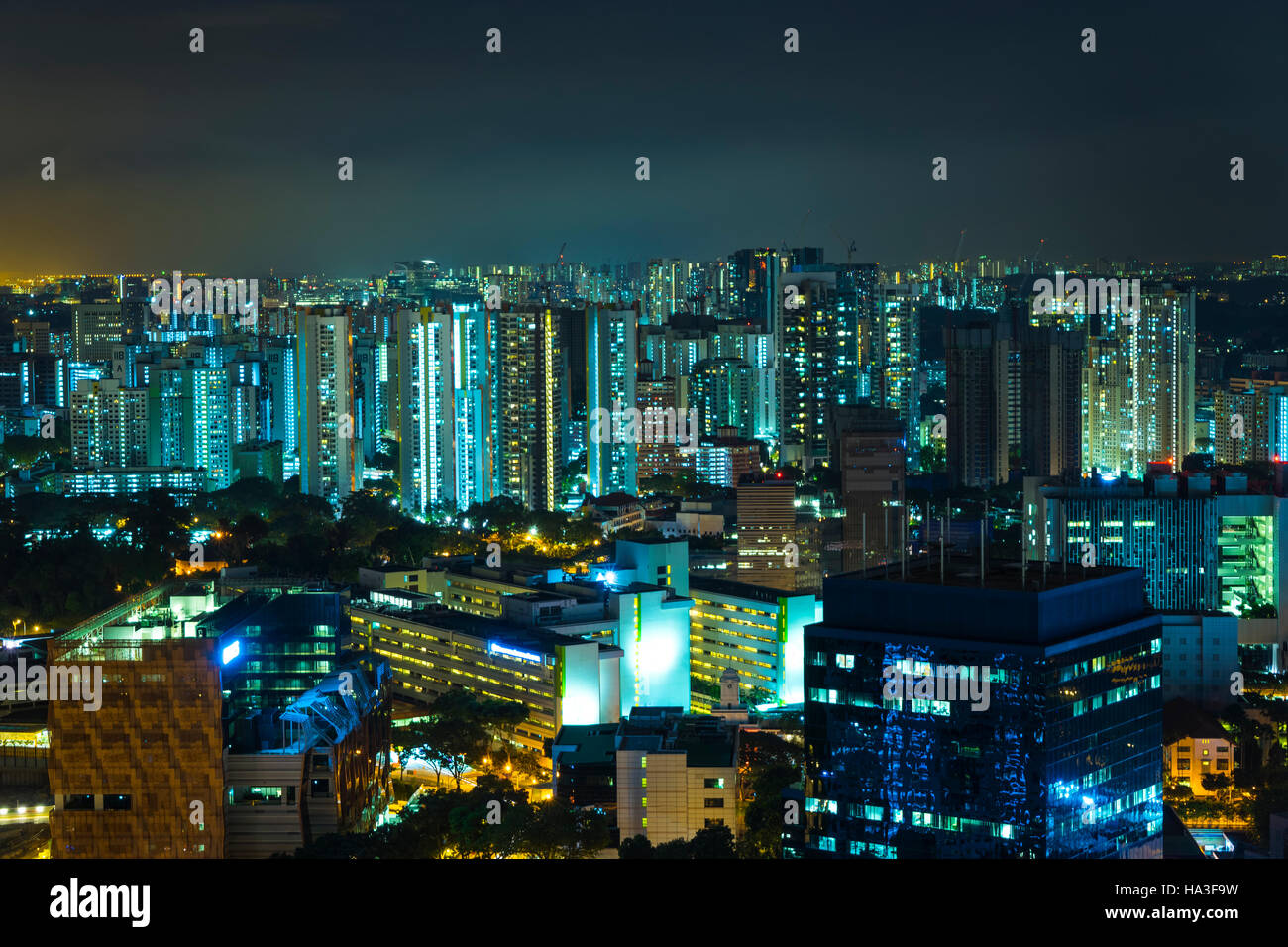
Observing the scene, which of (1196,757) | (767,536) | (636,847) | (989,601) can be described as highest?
(989,601)

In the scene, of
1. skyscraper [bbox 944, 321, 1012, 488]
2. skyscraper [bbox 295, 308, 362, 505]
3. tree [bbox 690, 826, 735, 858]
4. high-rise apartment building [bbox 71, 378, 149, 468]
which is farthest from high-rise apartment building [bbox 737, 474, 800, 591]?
high-rise apartment building [bbox 71, 378, 149, 468]

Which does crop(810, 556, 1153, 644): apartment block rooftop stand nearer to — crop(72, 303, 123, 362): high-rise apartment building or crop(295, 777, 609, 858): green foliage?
crop(295, 777, 609, 858): green foliage

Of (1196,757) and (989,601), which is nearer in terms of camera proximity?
(989,601)

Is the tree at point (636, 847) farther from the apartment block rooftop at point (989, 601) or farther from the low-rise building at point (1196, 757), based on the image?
the low-rise building at point (1196, 757)

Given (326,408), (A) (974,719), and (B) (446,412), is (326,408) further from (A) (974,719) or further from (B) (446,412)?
(A) (974,719)

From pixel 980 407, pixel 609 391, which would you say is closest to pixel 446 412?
pixel 609 391

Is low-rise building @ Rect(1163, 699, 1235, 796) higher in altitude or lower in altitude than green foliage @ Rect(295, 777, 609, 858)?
lower

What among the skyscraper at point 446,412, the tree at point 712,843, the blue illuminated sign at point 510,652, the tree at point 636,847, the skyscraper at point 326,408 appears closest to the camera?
the tree at point 712,843

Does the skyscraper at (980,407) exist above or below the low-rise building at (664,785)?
above

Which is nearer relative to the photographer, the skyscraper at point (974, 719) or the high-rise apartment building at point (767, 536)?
the skyscraper at point (974, 719)

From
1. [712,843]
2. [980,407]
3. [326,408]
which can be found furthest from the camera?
[980,407]

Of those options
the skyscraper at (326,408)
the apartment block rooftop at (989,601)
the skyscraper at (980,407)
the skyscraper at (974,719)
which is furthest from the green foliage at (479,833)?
the skyscraper at (980,407)

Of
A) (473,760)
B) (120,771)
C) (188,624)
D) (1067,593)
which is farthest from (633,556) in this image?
(1067,593)
